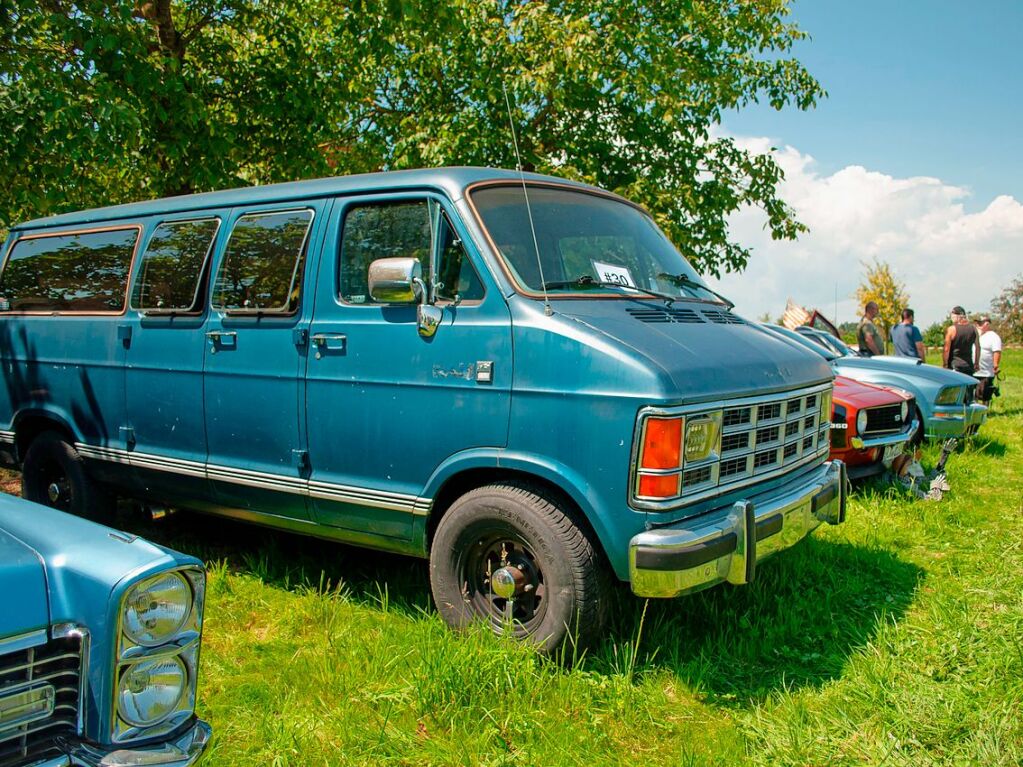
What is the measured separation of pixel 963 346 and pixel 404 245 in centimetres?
1073

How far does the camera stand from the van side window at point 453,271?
400cm

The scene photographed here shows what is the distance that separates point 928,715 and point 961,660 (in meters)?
0.69

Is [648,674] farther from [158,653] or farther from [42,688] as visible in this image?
[42,688]

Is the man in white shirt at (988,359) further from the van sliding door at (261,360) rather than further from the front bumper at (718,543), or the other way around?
the van sliding door at (261,360)

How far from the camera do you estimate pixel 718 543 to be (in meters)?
3.49

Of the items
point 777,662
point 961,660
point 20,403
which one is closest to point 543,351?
point 777,662

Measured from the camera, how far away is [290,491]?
14.6 feet

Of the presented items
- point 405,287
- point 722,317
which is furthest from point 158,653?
point 722,317

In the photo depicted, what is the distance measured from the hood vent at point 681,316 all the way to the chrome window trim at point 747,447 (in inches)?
20.3

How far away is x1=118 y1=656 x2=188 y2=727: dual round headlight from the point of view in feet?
6.58

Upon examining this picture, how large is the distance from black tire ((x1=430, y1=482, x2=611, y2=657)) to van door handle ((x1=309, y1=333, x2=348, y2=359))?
1.02 metres

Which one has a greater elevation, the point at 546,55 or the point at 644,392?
the point at 546,55

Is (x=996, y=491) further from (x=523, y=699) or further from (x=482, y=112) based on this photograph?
(x=482, y=112)

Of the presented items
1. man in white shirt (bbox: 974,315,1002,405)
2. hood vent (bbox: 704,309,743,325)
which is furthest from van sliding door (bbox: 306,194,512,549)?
man in white shirt (bbox: 974,315,1002,405)
